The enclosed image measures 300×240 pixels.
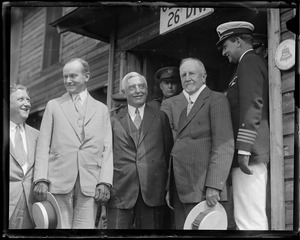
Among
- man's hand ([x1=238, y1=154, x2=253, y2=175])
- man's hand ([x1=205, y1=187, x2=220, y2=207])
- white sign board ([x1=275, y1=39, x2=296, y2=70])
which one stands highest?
white sign board ([x1=275, y1=39, x2=296, y2=70])

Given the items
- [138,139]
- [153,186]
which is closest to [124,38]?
[138,139]

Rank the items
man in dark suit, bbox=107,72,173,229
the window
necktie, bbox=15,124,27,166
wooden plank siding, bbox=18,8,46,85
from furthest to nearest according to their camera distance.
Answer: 1. wooden plank siding, bbox=18,8,46,85
2. the window
3. necktie, bbox=15,124,27,166
4. man in dark suit, bbox=107,72,173,229

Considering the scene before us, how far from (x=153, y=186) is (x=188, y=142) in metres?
0.37

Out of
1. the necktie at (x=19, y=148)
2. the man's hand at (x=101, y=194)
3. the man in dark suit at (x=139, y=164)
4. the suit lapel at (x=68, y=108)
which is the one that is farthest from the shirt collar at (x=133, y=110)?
the necktie at (x=19, y=148)

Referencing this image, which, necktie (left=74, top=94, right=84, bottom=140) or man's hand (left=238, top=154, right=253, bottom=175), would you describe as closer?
man's hand (left=238, top=154, right=253, bottom=175)

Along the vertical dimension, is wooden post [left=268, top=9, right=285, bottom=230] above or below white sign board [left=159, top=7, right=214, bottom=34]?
below

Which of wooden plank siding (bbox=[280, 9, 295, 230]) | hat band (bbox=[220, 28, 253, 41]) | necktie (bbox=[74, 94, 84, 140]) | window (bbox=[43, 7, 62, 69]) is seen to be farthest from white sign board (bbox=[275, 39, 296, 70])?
window (bbox=[43, 7, 62, 69])

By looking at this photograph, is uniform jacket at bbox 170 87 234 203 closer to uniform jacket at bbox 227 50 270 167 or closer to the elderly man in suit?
uniform jacket at bbox 227 50 270 167

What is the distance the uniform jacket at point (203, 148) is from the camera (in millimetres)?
4047

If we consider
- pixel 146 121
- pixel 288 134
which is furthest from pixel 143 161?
pixel 288 134

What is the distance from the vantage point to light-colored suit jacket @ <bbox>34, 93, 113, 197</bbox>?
414cm

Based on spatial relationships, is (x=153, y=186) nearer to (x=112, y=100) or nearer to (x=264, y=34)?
(x=112, y=100)

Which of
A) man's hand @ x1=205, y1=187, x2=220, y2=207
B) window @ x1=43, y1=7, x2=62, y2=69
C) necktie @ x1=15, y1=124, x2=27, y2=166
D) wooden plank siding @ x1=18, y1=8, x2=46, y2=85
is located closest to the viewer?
man's hand @ x1=205, y1=187, x2=220, y2=207

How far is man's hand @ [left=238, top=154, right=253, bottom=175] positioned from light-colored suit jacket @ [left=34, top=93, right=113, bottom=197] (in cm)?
86
